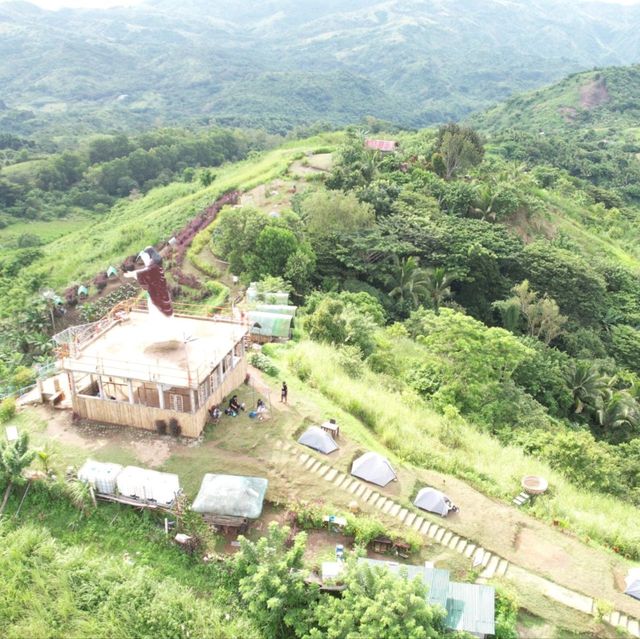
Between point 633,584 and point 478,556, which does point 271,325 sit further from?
point 633,584

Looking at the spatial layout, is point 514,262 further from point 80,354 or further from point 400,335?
point 80,354

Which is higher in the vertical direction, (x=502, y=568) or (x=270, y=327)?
(x=270, y=327)

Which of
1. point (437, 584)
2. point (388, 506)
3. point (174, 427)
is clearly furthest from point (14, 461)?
point (437, 584)

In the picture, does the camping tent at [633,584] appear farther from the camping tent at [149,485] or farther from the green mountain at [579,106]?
the green mountain at [579,106]

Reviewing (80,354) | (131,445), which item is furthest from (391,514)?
(80,354)

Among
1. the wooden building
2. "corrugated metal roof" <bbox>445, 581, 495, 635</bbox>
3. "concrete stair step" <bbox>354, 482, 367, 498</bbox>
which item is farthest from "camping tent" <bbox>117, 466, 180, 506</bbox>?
"corrugated metal roof" <bbox>445, 581, 495, 635</bbox>

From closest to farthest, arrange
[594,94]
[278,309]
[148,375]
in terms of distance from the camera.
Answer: [148,375], [278,309], [594,94]

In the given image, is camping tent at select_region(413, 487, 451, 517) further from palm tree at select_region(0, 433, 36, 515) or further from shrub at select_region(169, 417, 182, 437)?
palm tree at select_region(0, 433, 36, 515)
